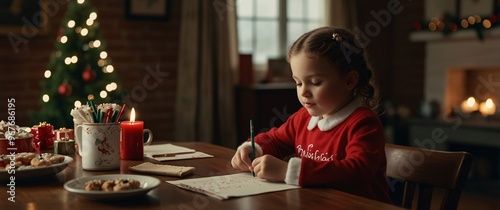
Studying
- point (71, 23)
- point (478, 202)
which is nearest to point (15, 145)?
point (71, 23)

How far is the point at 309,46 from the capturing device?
136 centimetres

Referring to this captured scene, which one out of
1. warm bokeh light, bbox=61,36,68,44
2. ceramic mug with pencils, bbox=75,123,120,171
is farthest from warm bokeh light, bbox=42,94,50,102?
ceramic mug with pencils, bbox=75,123,120,171

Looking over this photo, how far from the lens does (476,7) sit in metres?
4.51

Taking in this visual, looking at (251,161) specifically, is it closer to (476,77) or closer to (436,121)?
(436,121)

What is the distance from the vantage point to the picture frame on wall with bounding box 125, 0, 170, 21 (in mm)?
4125

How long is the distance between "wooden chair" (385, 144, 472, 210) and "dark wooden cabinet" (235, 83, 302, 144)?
2.79 meters

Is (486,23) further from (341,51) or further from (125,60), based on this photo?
(341,51)

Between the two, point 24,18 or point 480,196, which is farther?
point 480,196

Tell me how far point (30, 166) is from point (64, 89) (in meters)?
2.22

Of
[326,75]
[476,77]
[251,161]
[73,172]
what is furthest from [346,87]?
[476,77]

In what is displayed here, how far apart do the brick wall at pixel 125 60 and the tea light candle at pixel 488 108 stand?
2451 mm

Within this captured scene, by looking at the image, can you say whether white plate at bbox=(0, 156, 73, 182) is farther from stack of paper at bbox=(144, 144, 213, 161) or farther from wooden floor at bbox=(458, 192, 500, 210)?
wooden floor at bbox=(458, 192, 500, 210)

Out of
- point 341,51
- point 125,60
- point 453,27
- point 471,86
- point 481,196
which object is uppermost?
point 453,27

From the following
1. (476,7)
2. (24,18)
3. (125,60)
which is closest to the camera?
(24,18)
